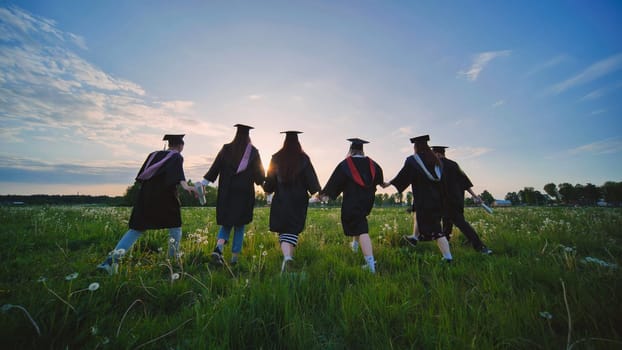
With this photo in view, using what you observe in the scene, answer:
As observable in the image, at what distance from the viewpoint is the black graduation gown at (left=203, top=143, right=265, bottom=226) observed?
5121mm

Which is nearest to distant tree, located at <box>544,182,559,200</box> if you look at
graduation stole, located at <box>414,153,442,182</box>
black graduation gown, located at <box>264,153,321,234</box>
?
graduation stole, located at <box>414,153,442,182</box>

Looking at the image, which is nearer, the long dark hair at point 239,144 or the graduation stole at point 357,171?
the graduation stole at point 357,171

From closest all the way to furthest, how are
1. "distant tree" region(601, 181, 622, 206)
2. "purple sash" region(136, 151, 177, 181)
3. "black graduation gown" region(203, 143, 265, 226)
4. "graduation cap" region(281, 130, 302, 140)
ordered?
"purple sash" region(136, 151, 177, 181) → "black graduation gown" region(203, 143, 265, 226) → "graduation cap" region(281, 130, 302, 140) → "distant tree" region(601, 181, 622, 206)

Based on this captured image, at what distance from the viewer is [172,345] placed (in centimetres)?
211

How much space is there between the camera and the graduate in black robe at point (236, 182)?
200 inches

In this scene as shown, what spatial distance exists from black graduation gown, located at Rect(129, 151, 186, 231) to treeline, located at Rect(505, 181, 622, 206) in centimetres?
14571

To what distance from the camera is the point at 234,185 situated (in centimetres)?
529

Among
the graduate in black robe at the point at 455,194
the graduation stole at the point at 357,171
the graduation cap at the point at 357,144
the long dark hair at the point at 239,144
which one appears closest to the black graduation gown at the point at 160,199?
the long dark hair at the point at 239,144

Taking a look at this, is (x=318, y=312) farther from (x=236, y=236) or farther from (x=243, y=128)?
(x=243, y=128)

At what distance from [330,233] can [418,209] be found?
10.3 feet

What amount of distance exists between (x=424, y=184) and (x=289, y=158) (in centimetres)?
338

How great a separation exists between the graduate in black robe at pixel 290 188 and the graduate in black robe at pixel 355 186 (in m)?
0.56

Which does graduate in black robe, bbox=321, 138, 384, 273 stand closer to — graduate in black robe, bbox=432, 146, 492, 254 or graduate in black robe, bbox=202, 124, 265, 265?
graduate in black robe, bbox=202, 124, 265, 265

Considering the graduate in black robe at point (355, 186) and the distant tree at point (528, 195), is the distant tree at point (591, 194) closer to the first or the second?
the distant tree at point (528, 195)
